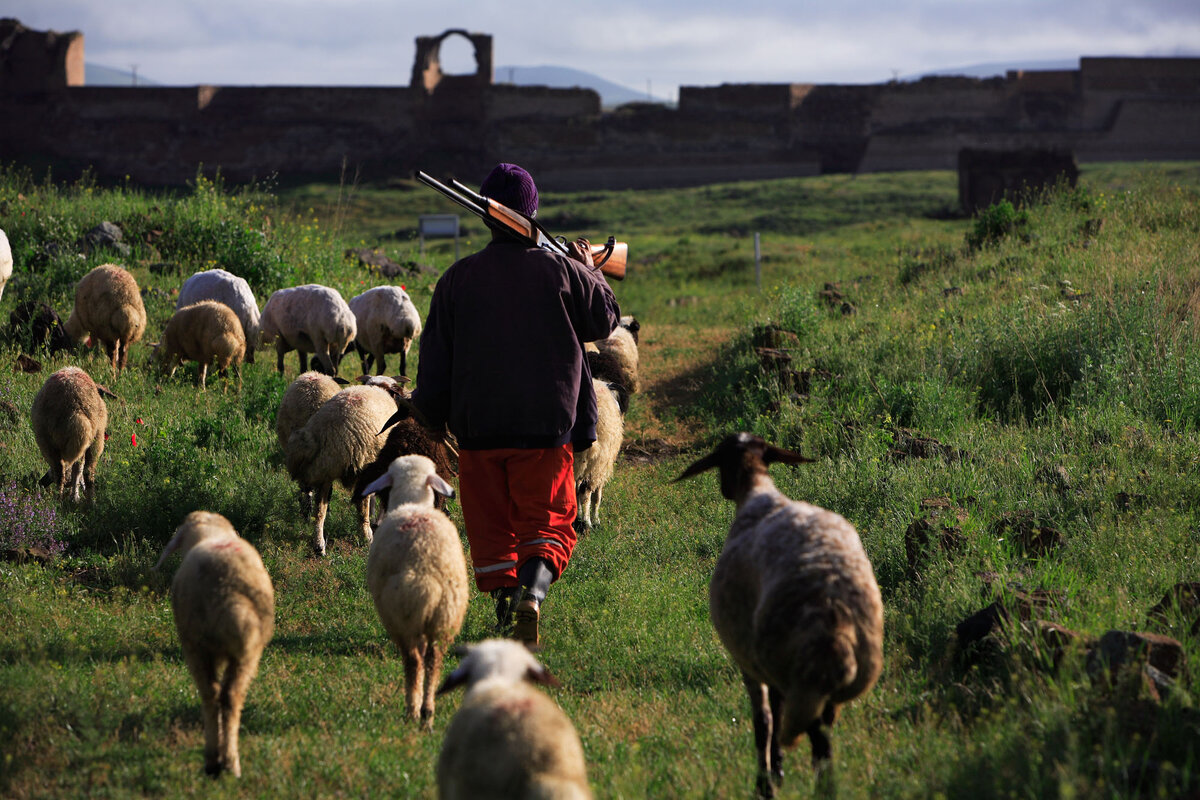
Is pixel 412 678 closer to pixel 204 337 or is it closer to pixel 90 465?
pixel 90 465

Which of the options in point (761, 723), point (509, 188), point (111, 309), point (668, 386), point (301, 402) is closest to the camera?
point (761, 723)

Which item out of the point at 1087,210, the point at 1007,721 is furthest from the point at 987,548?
the point at 1087,210

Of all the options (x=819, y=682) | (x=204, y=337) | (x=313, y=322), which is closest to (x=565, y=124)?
(x=313, y=322)

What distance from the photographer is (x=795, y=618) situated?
10.3 ft

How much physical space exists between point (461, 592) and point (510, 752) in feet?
5.86

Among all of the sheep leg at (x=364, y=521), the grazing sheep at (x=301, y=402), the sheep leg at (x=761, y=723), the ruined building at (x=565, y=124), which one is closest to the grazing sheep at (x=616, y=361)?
the grazing sheep at (x=301, y=402)

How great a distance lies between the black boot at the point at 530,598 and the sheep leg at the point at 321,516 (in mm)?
2235

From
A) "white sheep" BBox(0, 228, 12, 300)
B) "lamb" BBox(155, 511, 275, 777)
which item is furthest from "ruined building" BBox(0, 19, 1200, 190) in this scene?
"lamb" BBox(155, 511, 275, 777)

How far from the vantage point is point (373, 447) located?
21.8 feet

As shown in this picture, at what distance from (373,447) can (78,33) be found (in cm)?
4132

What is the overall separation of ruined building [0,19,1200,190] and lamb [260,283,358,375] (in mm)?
30456

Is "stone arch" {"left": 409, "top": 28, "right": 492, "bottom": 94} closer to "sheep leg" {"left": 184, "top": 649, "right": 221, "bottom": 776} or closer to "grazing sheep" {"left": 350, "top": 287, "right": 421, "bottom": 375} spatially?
"grazing sheep" {"left": 350, "top": 287, "right": 421, "bottom": 375}

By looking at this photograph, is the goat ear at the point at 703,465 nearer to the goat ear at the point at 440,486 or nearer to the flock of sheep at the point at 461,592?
the flock of sheep at the point at 461,592

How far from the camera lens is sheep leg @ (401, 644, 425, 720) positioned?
4.21 metres
